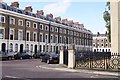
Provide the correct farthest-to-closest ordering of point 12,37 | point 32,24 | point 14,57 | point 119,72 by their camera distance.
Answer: point 32,24
point 12,37
point 14,57
point 119,72

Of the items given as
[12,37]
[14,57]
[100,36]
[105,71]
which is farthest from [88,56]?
[100,36]

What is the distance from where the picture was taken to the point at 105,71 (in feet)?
65.5

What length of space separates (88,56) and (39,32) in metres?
44.0

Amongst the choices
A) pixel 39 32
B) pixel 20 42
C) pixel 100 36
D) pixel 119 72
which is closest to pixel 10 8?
pixel 20 42

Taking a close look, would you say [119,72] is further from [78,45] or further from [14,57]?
[78,45]

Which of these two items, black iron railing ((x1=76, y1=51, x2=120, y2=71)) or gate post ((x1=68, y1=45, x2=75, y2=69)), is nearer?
black iron railing ((x1=76, y1=51, x2=120, y2=71))

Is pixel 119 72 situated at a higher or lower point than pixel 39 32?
lower

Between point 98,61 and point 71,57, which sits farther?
point 71,57

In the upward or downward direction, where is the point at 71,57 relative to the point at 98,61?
upward

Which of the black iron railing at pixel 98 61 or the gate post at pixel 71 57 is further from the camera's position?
the gate post at pixel 71 57

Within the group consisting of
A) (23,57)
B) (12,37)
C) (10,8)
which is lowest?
(23,57)

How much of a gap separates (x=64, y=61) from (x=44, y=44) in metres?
39.5

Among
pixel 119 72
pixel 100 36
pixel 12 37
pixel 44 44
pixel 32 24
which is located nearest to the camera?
pixel 119 72

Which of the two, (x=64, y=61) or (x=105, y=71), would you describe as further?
(x=64, y=61)
